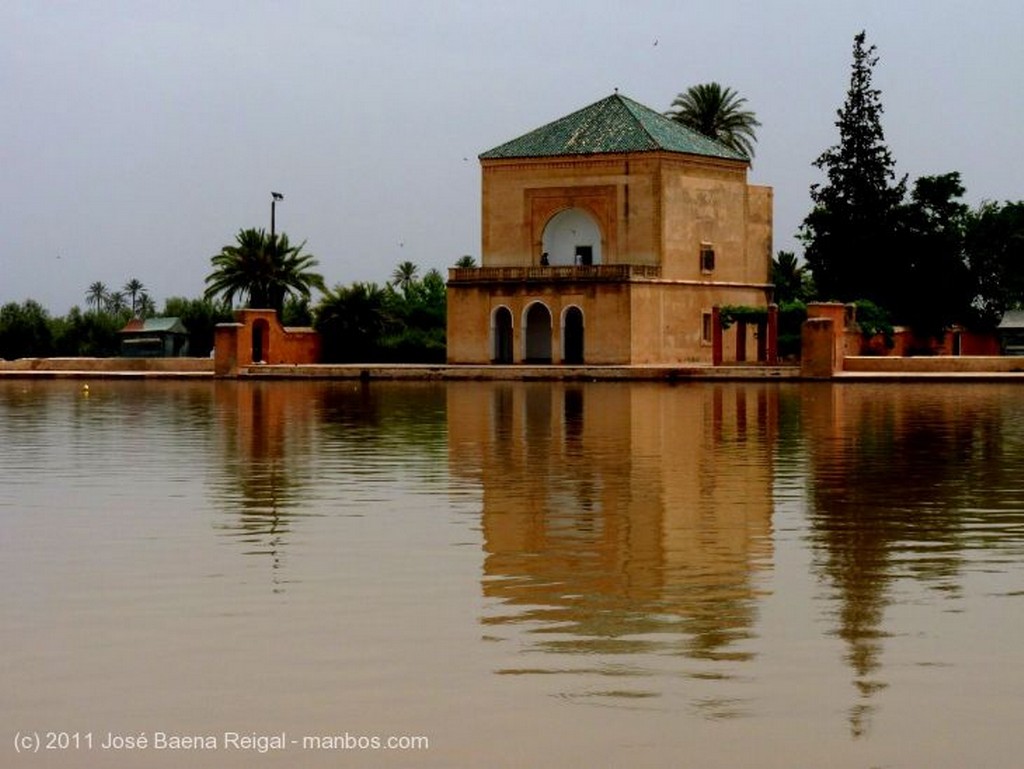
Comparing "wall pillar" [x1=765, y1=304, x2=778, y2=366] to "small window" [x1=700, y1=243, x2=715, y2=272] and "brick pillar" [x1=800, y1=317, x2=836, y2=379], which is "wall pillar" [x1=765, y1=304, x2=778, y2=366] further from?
"brick pillar" [x1=800, y1=317, x2=836, y2=379]

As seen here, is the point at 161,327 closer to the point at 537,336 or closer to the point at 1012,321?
the point at 537,336

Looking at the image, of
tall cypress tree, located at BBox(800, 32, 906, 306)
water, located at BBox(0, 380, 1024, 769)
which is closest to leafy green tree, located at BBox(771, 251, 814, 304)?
tall cypress tree, located at BBox(800, 32, 906, 306)

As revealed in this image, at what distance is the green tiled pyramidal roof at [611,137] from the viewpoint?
4825cm

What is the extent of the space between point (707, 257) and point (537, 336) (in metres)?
5.03

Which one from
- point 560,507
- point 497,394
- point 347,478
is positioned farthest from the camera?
point 497,394

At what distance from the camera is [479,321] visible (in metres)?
48.8

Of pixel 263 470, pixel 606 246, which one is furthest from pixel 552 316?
pixel 263 470

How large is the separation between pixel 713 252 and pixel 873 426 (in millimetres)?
26364

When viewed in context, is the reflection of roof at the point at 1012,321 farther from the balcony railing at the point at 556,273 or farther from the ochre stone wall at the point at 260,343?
the ochre stone wall at the point at 260,343

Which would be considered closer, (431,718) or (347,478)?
(431,718)

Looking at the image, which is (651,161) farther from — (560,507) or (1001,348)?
(560,507)

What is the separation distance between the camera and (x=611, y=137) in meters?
48.8

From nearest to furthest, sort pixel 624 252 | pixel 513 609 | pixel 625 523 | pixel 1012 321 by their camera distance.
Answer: pixel 513 609, pixel 625 523, pixel 624 252, pixel 1012 321

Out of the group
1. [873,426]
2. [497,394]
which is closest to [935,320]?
[497,394]
